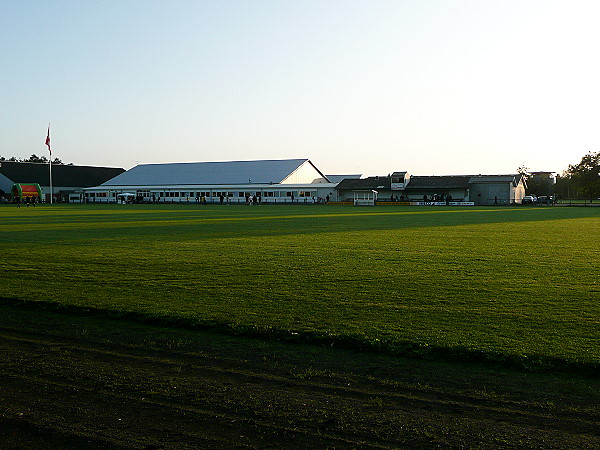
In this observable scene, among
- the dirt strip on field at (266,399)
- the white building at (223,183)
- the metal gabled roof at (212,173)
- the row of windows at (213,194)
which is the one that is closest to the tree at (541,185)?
the white building at (223,183)

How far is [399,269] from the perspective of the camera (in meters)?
12.4

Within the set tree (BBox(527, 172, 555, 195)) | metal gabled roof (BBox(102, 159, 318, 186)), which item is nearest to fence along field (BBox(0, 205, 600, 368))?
metal gabled roof (BBox(102, 159, 318, 186))

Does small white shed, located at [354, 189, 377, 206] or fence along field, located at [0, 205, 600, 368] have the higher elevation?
small white shed, located at [354, 189, 377, 206]

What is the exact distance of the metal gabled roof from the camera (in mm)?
103375

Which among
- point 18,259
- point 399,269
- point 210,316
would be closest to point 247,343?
point 210,316

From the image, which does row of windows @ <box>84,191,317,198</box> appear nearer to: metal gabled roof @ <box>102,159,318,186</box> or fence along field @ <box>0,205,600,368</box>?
→ metal gabled roof @ <box>102,159,318,186</box>

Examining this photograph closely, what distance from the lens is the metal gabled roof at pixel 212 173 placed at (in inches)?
4070

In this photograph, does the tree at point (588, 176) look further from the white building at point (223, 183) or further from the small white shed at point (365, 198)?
the white building at point (223, 183)

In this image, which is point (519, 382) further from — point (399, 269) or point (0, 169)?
point (0, 169)

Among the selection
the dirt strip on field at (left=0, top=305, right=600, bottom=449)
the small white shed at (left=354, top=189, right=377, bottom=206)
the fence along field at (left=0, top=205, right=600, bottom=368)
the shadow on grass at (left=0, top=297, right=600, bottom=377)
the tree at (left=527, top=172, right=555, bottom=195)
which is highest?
the tree at (left=527, top=172, right=555, bottom=195)

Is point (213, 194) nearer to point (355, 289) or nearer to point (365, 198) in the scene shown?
point (365, 198)

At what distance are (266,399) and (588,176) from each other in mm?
102987

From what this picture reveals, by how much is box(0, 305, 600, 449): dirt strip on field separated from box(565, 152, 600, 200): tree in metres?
98.7

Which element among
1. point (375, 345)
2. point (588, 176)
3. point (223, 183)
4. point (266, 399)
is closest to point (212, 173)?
point (223, 183)
